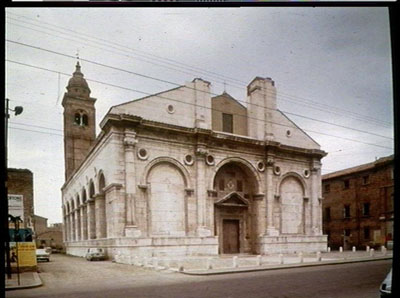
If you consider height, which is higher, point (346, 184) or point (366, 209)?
point (346, 184)

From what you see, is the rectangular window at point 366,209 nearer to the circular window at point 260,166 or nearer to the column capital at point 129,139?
the circular window at point 260,166

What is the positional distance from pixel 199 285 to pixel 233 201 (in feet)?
41.7

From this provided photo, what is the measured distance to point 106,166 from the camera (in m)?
17.2

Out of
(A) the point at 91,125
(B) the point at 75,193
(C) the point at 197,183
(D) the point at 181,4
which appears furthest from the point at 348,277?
(A) the point at 91,125

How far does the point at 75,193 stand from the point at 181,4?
64.3 ft

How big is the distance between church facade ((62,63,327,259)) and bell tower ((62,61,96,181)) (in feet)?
8.63

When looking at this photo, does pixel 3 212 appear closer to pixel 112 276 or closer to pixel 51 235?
pixel 112 276

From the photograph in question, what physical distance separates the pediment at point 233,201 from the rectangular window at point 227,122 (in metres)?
4.44

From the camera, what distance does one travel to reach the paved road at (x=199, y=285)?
370 inches

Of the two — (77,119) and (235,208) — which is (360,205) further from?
(77,119)

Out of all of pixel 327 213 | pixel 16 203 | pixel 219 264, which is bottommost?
pixel 219 264

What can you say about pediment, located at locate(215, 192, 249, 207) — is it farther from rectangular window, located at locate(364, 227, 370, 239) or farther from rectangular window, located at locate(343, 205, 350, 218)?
rectangular window, located at locate(364, 227, 370, 239)

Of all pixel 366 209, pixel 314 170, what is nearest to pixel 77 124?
pixel 314 170

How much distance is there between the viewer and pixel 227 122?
22.4 metres
